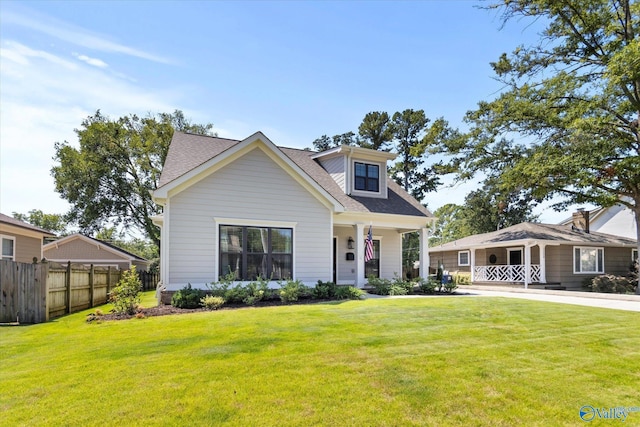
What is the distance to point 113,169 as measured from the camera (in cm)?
3303

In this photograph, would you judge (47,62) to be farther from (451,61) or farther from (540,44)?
(540,44)

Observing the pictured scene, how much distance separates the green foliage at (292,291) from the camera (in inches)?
464

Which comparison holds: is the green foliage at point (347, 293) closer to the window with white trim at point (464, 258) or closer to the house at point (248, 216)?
the house at point (248, 216)

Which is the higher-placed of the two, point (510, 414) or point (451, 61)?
point (451, 61)

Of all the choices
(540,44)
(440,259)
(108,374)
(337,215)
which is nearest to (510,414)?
(108,374)

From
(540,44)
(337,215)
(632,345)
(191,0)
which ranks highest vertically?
(540,44)

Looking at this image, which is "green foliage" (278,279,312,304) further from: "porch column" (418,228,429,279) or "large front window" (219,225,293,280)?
"porch column" (418,228,429,279)

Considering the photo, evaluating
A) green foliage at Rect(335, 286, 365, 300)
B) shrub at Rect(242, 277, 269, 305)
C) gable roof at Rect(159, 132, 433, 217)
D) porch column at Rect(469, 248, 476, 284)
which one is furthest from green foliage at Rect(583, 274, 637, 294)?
shrub at Rect(242, 277, 269, 305)

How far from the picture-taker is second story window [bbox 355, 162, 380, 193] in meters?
17.9

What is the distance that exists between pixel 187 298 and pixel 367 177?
9.97m

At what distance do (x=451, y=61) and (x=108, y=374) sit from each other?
1513 cm

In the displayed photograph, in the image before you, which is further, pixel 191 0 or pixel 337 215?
pixel 337 215

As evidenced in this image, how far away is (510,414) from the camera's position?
12.7 ft

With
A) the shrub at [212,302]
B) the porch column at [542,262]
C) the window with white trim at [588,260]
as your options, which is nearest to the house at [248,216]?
the shrub at [212,302]
